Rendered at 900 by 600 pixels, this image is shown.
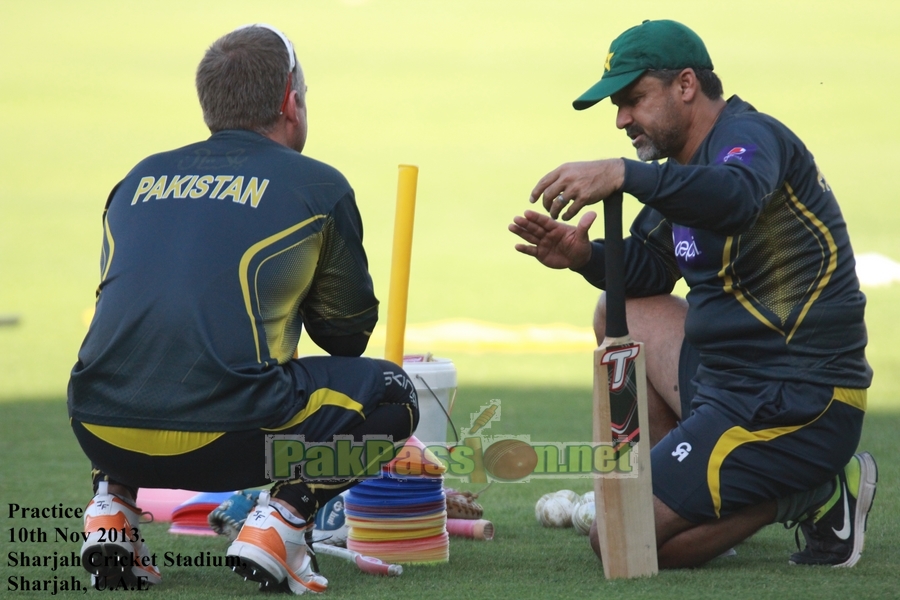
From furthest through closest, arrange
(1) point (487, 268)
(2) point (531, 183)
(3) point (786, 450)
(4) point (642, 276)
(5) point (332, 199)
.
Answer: (2) point (531, 183) < (1) point (487, 268) < (4) point (642, 276) < (3) point (786, 450) < (5) point (332, 199)

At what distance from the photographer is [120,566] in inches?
93.7

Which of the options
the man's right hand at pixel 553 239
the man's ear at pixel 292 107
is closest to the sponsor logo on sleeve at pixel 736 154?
the man's right hand at pixel 553 239

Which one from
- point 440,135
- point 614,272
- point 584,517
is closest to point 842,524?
point 584,517

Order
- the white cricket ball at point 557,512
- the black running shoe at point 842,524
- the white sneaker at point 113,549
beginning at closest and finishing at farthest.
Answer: the white sneaker at point 113,549
the black running shoe at point 842,524
the white cricket ball at point 557,512

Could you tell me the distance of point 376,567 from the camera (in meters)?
2.58

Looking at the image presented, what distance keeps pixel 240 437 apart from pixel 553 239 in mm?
981

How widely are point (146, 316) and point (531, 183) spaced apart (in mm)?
11360

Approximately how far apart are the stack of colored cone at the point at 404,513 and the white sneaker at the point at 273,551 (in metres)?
0.38

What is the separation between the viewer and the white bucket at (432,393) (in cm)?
296

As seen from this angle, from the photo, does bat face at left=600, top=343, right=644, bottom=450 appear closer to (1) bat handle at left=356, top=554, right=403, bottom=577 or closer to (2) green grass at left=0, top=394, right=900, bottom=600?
(2) green grass at left=0, top=394, right=900, bottom=600

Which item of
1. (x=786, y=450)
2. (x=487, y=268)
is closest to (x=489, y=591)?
(x=786, y=450)

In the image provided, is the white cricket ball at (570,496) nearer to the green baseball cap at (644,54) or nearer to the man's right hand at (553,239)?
the man's right hand at (553,239)

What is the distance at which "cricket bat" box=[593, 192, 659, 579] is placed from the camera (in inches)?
96.9

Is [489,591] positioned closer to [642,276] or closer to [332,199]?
[332,199]
